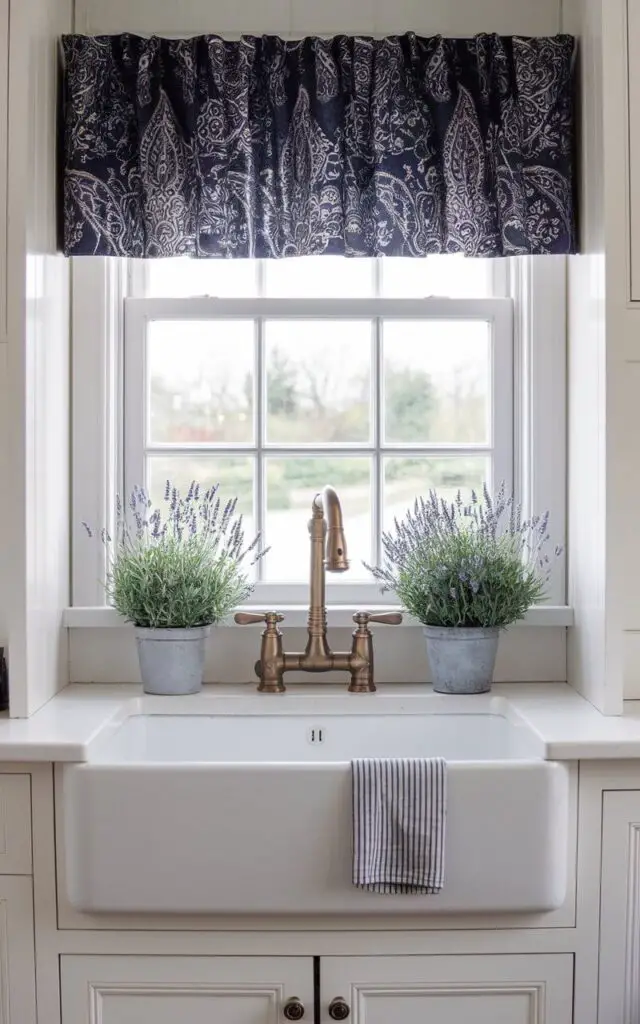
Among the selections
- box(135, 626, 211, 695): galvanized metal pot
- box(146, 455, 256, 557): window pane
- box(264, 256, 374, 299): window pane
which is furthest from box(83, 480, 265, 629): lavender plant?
box(264, 256, 374, 299): window pane

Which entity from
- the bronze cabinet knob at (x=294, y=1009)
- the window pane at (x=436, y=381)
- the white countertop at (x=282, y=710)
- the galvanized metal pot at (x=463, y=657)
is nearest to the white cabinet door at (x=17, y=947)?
the white countertop at (x=282, y=710)

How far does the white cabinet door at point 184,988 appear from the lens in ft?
5.85

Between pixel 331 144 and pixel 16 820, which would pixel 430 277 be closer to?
pixel 331 144

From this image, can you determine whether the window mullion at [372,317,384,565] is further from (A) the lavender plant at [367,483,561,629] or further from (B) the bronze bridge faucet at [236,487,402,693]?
(B) the bronze bridge faucet at [236,487,402,693]

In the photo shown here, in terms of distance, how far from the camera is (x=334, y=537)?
2.05m

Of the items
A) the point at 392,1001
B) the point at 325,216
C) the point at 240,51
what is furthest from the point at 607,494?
the point at 240,51

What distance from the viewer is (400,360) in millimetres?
2424

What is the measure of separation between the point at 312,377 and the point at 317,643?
64 cm

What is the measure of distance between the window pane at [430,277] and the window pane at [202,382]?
354 millimetres

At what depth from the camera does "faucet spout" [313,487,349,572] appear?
204 centimetres

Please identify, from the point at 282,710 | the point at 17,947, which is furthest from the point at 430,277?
the point at 17,947

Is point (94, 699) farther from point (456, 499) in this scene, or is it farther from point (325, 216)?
point (325, 216)

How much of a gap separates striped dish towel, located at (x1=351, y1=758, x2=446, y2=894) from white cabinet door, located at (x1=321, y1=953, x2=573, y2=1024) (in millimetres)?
183

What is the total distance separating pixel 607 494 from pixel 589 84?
88cm
